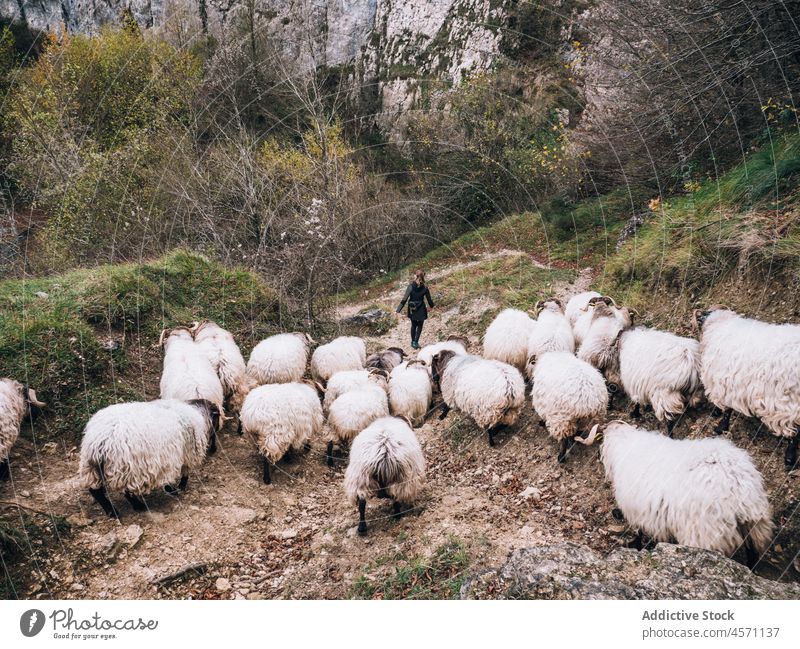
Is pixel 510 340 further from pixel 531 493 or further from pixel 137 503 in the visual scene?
pixel 137 503

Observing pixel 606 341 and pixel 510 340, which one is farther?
pixel 510 340

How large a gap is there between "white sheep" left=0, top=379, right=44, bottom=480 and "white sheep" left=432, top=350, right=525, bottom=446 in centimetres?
664

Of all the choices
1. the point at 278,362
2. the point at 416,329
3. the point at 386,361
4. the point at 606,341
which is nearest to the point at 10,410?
the point at 278,362

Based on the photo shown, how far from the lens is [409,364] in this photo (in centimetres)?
939

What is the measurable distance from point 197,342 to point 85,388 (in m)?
2.11

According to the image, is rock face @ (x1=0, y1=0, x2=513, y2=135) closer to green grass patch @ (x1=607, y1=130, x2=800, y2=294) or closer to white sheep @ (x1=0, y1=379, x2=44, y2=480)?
green grass patch @ (x1=607, y1=130, x2=800, y2=294)

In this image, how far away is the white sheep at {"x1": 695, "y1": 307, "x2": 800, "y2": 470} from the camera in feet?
16.9

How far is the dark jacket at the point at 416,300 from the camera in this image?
41.4 ft

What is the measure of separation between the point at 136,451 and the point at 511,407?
556 cm

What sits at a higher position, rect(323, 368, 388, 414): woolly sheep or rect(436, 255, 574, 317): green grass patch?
rect(436, 255, 574, 317): green grass patch

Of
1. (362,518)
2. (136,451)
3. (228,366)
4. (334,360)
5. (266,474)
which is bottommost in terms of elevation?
(362,518)

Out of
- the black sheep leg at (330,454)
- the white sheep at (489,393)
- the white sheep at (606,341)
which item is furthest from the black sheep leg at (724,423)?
the black sheep leg at (330,454)

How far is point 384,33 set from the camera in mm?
34688
